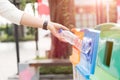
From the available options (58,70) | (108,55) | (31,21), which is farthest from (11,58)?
(108,55)

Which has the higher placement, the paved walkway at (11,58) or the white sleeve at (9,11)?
the white sleeve at (9,11)

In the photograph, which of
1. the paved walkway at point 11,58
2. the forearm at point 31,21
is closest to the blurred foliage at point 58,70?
the paved walkway at point 11,58

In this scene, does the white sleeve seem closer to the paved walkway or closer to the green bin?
the green bin

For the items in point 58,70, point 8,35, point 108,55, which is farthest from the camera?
point 8,35

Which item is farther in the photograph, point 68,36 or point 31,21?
point 31,21

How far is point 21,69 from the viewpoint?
5.01 meters

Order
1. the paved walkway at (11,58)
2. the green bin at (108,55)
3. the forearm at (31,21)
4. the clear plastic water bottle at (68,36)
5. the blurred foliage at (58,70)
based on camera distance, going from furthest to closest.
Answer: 1. the paved walkway at (11,58)
2. the blurred foliage at (58,70)
3. the forearm at (31,21)
4. the clear plastic water bottle at (68,36)
5. the green bin at (108,55)

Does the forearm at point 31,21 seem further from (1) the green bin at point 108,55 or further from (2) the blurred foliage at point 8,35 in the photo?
(2) the blurred foliage at point 8,35

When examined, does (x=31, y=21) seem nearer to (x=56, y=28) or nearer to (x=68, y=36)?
(x=56, y=28)

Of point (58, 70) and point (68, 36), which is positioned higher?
point (68, 36)

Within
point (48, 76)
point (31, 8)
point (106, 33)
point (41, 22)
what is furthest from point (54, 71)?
point (106, 33)

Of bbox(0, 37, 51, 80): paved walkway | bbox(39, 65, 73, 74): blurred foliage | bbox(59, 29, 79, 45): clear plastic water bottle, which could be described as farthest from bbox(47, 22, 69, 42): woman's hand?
bbox(0, 37, 51, 80): paved walkway

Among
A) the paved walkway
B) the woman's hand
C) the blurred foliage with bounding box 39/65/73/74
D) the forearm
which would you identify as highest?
the forearm

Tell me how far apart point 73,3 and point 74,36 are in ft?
12.7
